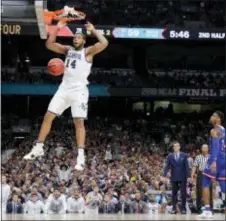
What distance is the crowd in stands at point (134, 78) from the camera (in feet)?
91.6

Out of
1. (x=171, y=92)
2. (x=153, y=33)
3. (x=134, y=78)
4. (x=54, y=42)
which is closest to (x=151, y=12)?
(x=153, y=33)

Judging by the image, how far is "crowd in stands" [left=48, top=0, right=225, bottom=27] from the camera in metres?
27.8

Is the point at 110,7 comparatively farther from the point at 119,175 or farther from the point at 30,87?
the point at 119,175

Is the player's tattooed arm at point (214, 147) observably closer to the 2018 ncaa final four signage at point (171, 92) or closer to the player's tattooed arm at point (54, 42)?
the player's tattooed arm at point (54, 42)

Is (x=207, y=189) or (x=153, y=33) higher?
(x=153, y=33)

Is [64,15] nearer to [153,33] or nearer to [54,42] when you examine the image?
[54,42]

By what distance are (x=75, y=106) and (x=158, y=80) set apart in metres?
18.2

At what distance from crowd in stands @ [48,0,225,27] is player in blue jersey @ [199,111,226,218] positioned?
17.7 meters

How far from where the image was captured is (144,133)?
2773 centimetres

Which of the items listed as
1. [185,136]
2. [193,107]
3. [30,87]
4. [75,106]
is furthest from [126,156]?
[75,106]

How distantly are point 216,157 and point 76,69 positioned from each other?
2.45 metres

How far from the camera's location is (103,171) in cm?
1795

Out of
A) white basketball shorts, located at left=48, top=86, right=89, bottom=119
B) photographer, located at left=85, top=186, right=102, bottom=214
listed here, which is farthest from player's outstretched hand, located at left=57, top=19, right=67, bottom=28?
photographer, located at left=85, top=186, right=102, bottom=214

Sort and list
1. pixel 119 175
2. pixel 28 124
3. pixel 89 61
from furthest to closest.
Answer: pixel 28 124, pixel 119 175, pixel 89 61
